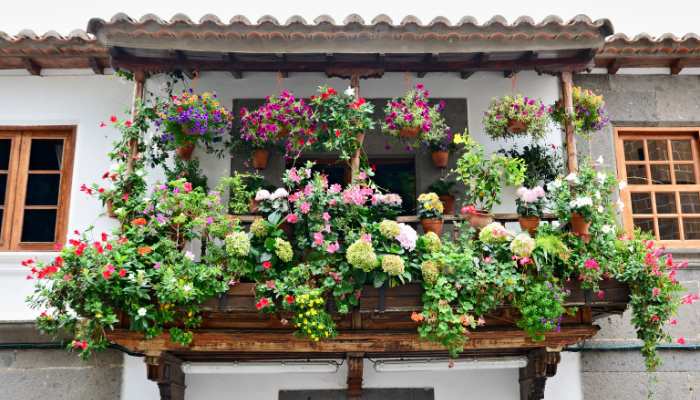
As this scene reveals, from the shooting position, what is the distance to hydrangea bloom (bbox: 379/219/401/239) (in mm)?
6250

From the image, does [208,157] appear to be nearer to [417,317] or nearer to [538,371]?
[417,317]

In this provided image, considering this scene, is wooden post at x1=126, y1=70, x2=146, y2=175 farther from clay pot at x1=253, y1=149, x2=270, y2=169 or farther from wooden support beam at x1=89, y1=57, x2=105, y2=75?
clay pot at x1=253, y1=149, x2=270, y2=169

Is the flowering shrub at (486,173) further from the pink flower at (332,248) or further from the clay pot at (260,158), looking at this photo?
the clay pot at (260,158)

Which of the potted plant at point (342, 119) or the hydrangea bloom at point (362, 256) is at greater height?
the potted plant at point (342, 119)

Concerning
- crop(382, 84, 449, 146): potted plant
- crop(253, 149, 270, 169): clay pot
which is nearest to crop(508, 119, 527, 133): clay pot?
crop(382, 84, 449, 146): potted plant

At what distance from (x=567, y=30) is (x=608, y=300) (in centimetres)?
259

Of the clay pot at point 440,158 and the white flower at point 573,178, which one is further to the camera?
the clay pot at point 440,158

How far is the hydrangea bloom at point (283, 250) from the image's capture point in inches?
245

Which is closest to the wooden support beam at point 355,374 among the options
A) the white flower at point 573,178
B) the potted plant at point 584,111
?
the white flower at point 573,178

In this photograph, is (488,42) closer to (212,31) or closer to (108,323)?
(212,31)

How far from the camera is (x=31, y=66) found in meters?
7.97

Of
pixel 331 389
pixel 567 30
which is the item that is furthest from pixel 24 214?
pixel 567 30

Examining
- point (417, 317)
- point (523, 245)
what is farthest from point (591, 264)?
point (417, 317)

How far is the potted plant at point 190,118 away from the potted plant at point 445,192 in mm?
2329
